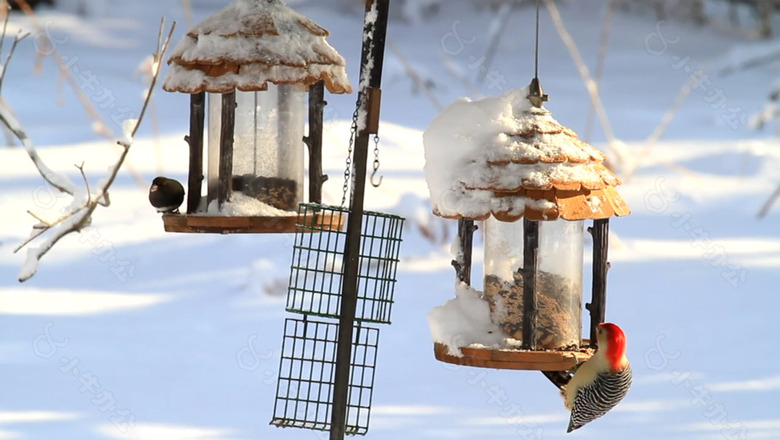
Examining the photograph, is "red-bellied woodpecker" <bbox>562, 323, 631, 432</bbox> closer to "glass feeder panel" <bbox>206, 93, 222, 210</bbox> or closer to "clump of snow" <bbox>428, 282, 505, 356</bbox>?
"clump of snow" <bbox>428, 282, 505, 356</bbox>

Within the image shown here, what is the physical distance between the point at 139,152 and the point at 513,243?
5081 millimetres

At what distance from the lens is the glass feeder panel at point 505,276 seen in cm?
257

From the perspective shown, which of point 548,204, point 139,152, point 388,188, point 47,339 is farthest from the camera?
point 139,152

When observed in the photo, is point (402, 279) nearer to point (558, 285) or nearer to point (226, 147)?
point (226, 147)

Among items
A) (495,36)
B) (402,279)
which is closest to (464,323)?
(402,279)

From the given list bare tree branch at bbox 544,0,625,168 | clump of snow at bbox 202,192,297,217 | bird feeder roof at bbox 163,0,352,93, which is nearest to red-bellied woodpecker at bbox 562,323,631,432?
clump of snow at bbox 202,192,297,217

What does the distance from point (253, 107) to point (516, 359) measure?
1179 millimetres

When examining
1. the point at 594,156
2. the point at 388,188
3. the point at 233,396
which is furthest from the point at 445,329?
the point at 388,188

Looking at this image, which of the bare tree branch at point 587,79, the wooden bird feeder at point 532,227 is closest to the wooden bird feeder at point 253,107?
the wooden bird feeder at point 532,227

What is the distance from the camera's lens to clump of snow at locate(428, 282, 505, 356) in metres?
2.51

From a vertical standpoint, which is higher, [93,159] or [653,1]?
[653,1]

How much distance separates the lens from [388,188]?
669 cm

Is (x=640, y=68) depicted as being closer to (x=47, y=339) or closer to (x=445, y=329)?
(x=47, y=339)

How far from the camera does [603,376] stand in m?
2.40
